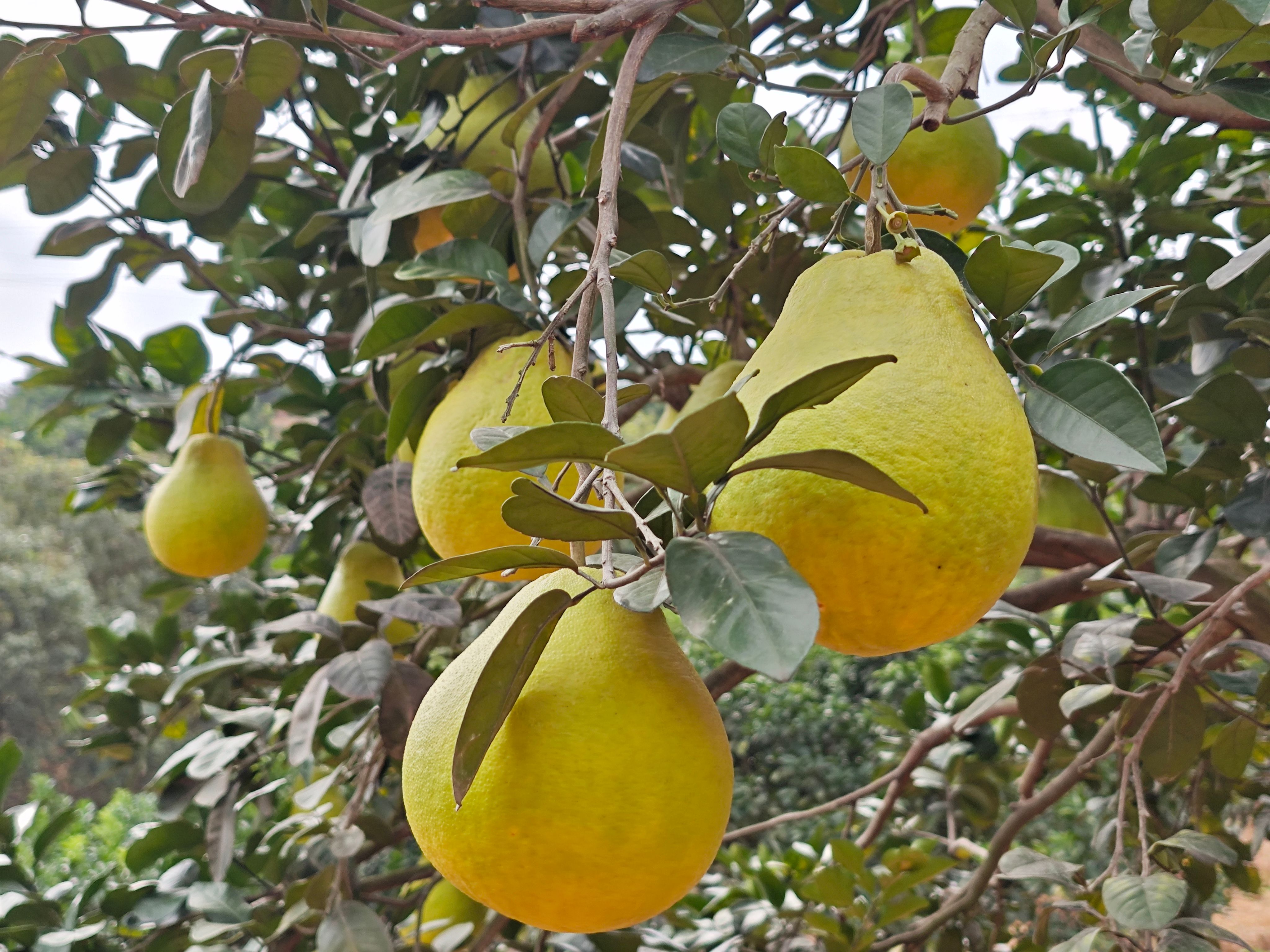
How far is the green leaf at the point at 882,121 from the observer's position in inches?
16.8

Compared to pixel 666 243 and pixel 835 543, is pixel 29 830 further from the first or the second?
pixel 835 543

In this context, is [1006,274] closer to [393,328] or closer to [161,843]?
[393,328]

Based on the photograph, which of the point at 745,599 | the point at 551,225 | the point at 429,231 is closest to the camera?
the point at 745,599

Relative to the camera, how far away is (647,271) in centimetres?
48

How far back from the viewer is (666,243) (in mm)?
944

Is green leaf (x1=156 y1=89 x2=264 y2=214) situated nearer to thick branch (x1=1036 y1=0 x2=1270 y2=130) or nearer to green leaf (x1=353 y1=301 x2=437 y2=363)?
green leaf (x1=353 y1=301 x2=437 y2=363)

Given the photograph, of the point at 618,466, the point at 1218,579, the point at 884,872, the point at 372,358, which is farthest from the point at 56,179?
the point at 884,872

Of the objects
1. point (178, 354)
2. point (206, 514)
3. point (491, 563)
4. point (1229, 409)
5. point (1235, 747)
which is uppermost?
point (491, 563)

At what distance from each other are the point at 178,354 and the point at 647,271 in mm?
1211

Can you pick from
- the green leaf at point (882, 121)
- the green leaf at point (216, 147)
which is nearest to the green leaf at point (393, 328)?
the green leaf at point (216, 147)

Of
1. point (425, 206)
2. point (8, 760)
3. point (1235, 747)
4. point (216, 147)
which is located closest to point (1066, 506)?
point (1235, 747)

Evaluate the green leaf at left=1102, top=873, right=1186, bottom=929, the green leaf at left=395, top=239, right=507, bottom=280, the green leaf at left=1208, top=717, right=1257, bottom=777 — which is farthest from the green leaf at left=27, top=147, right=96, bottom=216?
the green leaf at left=1208, top=717, right=1257, bottom=777

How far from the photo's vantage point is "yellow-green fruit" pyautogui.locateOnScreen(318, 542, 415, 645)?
129cm

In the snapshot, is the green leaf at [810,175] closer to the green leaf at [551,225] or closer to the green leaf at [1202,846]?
the green leaf at [551,225]
